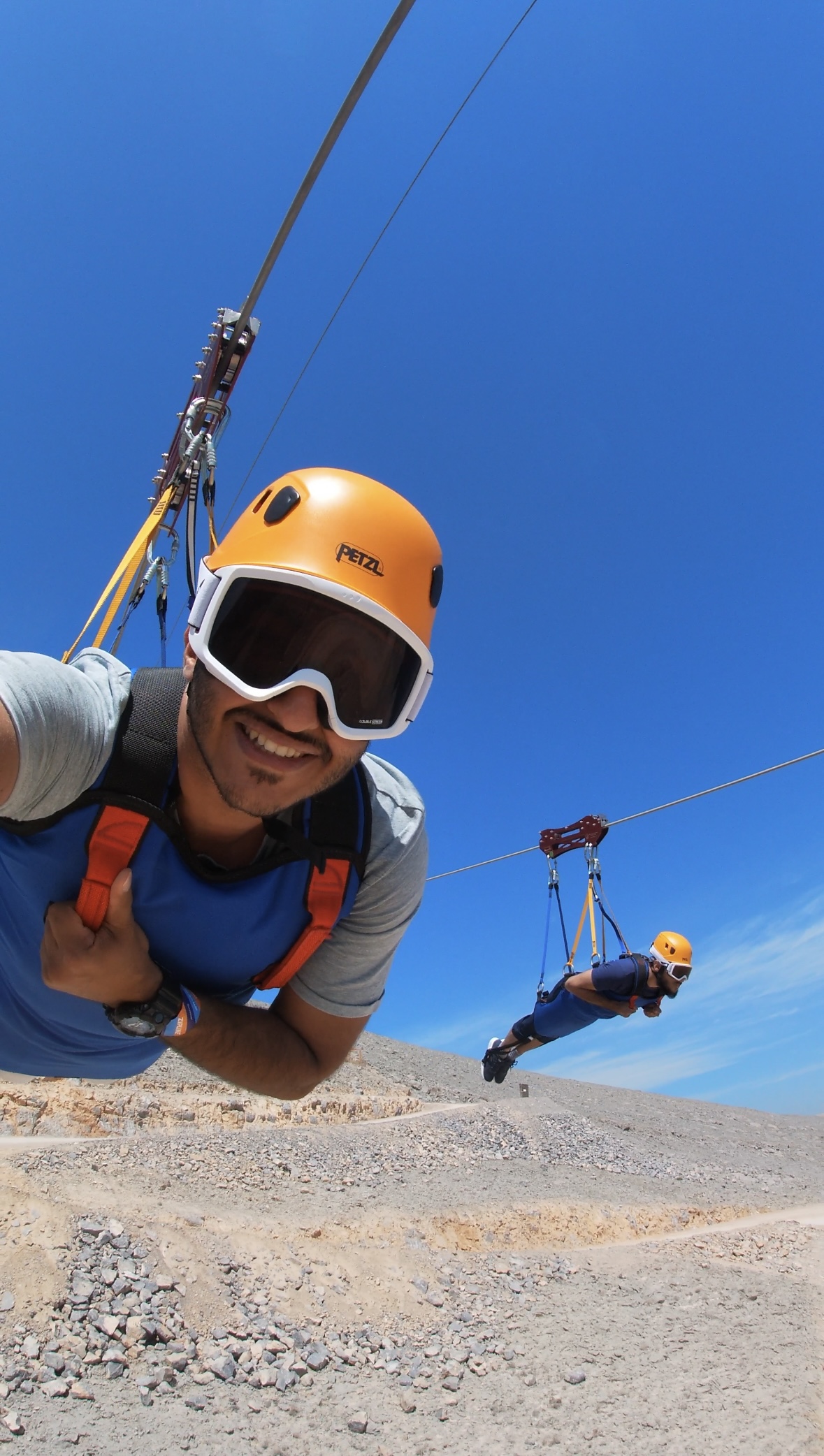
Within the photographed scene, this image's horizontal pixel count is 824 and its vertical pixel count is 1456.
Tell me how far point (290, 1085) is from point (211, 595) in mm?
1620

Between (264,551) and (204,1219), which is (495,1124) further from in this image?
(264,551)

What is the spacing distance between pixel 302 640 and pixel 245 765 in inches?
15.2

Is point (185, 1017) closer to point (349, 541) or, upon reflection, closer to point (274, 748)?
point (274, 748)

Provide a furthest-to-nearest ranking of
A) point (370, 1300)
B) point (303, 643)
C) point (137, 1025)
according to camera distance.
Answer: point (370, 1300) < point (303, 643) < point (137, 1025)

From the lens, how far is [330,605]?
7.13 ft

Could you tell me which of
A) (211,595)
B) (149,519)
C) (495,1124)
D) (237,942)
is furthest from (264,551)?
(495,1124)

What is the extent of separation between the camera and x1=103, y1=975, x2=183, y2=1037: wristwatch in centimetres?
201

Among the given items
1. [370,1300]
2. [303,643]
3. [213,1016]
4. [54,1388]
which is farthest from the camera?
[370,1300]

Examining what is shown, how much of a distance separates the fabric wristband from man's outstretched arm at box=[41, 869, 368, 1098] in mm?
32

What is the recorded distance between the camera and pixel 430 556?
230 centimetres

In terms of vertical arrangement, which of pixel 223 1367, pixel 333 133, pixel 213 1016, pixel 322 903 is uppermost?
pixel 333 133

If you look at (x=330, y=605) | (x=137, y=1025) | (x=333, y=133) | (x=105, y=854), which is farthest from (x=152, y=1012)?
(x=333, y=133)

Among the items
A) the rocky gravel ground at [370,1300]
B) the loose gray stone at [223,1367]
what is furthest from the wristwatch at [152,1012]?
the loose gray stone at [223,1367]

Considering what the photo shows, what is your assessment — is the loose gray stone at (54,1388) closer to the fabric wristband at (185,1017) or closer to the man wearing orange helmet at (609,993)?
the man wearing orange helmet at (609,993)
